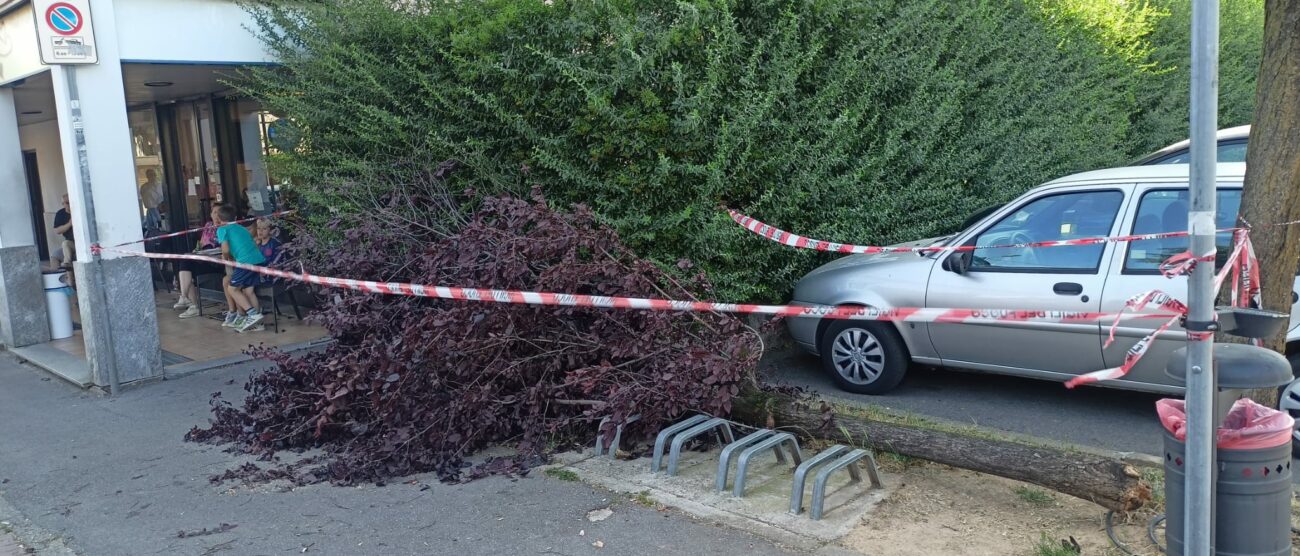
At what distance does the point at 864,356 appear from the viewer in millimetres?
7059

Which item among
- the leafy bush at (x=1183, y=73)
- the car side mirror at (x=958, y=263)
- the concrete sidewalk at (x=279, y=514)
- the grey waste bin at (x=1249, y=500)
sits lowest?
the concrete sidewalk at (x=279, y=514)

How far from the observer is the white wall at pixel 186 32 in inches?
327

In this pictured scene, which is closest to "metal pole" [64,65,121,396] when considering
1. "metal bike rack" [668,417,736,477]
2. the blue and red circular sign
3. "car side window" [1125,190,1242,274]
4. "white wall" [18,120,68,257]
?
the blue and red circular sign

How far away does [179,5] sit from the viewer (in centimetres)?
868

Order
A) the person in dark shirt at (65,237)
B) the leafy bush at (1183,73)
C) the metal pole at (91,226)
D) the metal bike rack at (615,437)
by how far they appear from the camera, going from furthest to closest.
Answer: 1. the leafy bush at (1183,73)
2. the person in dark shirt at (65,237)
3. the metal pole at (91,226)
4. the metal bike rack at (615,437)

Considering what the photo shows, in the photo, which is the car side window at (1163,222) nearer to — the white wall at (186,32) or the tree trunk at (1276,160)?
the tree trunk at (1276,160)

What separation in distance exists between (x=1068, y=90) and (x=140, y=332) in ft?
33.6

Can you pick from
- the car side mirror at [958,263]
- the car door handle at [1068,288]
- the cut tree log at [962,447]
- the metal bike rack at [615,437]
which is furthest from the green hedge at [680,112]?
the car door handle at [1068,288]

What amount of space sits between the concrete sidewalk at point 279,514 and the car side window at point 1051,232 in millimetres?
2948

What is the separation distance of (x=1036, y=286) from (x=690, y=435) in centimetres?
261

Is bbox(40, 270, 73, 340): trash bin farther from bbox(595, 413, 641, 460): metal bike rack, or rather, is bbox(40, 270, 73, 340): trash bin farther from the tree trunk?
the tree trunk

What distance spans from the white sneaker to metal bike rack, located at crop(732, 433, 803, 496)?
24.0 feet

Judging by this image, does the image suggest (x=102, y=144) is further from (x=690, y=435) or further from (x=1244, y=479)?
(x=1244, y=479)

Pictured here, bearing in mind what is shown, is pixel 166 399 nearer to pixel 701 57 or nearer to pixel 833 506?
pixel 701 57
